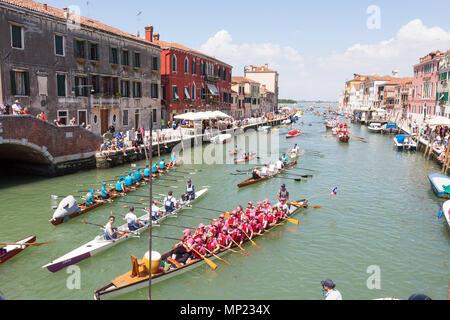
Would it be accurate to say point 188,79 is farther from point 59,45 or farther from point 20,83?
point 20,83

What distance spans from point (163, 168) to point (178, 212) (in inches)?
338

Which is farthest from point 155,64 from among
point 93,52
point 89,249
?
point 89,249

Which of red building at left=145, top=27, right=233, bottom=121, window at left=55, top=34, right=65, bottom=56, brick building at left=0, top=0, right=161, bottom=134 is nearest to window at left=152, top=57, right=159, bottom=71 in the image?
brick building at left=0, top=0, right=161, bottom=134

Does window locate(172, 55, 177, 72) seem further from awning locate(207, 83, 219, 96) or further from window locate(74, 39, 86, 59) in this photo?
window locate(74, 39, 86, 59)

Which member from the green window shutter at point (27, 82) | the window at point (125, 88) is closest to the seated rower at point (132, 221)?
the green window shutter at point (27, 82)

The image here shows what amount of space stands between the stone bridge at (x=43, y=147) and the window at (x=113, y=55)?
8964 millimetres

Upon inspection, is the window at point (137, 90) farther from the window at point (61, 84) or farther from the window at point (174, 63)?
the window at point (61, 84)

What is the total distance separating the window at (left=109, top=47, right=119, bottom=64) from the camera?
30672 mm

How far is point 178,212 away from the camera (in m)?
17.5

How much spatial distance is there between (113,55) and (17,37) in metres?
9.51

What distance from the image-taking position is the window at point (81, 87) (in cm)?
2742

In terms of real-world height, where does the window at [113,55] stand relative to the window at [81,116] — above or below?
above

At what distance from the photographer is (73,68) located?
88.2 feet
